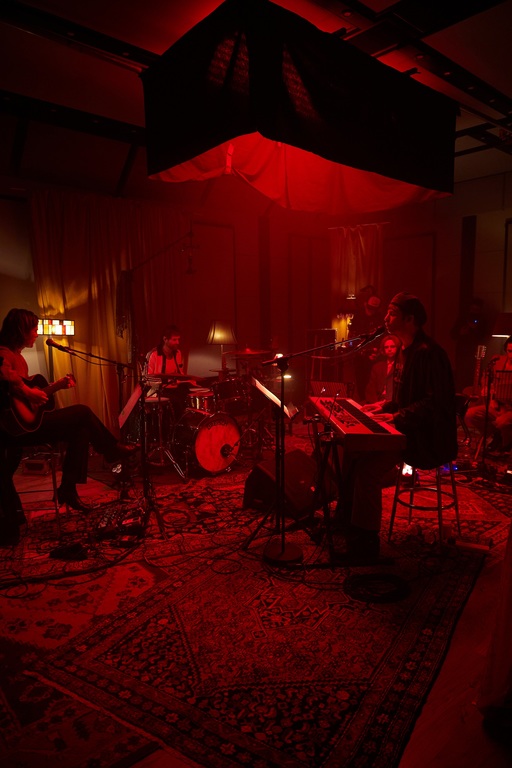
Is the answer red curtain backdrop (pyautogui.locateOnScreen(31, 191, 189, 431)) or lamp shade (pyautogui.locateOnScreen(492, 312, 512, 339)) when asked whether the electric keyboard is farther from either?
lamp shade (pyautogui.locateOnScreen(492, 312, 512, 339))

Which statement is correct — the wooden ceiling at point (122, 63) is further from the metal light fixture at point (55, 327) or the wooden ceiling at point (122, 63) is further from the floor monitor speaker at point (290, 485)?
the floor monitor speaker at point (290, 485)

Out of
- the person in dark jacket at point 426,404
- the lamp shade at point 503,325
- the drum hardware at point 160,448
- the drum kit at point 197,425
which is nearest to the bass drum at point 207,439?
the drum kit at point 197,425

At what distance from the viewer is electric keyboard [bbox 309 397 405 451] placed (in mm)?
2941

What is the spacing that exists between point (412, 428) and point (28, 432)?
9.21 ft

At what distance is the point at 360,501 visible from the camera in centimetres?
326

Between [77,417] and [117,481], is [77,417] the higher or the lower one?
the higher one

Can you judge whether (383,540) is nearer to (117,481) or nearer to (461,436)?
(117,481)

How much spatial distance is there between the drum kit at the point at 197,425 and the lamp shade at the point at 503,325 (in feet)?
12.7

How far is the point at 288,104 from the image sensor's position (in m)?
2.17

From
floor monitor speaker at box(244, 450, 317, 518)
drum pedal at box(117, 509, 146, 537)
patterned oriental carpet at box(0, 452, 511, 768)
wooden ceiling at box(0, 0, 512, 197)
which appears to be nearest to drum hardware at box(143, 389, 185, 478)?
floor monitor speaker at box(244, 450, 317, 518)

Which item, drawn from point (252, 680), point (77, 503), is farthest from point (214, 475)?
point (252, 680)

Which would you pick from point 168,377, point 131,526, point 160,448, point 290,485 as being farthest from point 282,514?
point 160,448

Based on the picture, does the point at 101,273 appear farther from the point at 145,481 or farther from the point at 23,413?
the point at 145,481

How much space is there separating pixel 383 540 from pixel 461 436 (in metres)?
3.97
